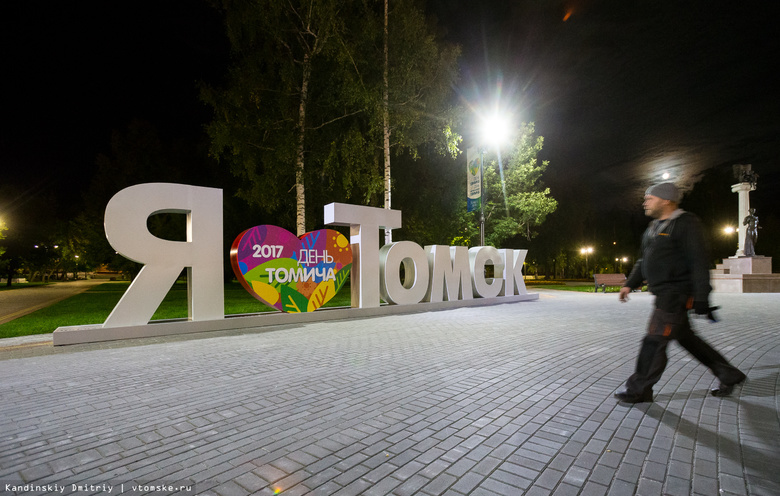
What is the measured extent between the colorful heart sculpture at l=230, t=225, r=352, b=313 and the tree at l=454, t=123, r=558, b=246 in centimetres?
1429

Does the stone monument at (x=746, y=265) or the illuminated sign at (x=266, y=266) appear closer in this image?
the illuminated sign at (x=266, y=266)

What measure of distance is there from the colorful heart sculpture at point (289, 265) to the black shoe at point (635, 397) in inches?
330

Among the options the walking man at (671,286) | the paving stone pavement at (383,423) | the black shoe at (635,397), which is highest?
the walking man at (671,286)

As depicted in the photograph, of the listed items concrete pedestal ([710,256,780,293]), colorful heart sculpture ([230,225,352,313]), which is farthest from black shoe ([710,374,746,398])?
concrete pedestal ([710,256,780,293])

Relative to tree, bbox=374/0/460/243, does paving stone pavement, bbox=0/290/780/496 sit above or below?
below

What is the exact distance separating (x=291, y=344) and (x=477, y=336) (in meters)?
3.86

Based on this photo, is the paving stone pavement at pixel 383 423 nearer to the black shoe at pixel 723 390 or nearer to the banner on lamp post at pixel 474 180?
the black shoe at pixel 723 390

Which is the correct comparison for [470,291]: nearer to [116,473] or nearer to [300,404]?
[300,404]

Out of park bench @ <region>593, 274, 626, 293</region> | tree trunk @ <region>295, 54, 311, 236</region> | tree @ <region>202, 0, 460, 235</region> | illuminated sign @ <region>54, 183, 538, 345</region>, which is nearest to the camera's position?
illuminated sign @ <region>54, 183, 538, 345</region>

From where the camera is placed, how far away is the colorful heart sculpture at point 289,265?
33.1ft

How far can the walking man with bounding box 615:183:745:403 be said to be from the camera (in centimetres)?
375

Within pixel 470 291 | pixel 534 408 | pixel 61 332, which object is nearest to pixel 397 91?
pixel 470 291

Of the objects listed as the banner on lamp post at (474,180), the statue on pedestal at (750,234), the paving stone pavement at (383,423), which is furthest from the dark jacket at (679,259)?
the statue on pedestal at (750,234)

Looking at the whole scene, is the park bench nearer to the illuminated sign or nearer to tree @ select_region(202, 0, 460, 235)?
the illuminated sign
